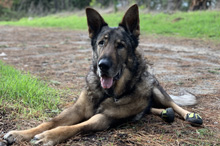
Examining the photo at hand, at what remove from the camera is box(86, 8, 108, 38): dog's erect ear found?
11.7 feet

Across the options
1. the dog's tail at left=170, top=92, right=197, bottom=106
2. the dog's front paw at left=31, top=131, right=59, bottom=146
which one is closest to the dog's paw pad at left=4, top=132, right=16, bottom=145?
the dog's front paw at left=31, top=131, right=59, bottom=146

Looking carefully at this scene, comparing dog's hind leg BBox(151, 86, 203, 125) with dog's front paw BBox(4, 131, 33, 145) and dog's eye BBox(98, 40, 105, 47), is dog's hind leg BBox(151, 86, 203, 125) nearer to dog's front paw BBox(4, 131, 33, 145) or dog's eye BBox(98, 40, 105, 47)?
dog's eye BBox(98, 40, 105, 47)

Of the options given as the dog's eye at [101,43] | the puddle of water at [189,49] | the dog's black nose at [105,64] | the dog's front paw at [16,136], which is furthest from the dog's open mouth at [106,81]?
the puddle of water at [189,49]

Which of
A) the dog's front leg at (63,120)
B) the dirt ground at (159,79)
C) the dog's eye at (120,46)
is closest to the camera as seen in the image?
the dog's front leg at (63,120)

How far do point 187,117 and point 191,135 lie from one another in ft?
1.51

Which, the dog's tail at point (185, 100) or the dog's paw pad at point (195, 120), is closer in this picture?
the dog's paw pad at point (195, 120)

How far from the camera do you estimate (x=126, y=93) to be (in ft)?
11.1

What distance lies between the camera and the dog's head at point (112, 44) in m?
3.06

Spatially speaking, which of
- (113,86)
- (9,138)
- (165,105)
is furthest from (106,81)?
(9,138)

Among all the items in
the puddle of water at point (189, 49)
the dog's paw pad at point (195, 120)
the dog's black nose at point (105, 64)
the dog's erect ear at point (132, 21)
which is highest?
the dog's erect ear at point (132, 21)

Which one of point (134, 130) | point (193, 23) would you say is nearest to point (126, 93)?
point (134, 130)

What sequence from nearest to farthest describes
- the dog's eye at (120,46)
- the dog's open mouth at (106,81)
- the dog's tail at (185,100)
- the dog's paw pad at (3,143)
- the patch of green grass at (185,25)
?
1. the dog's paw pad at (3,143)
2. the dog's open mouth at (106,81)
3. the dog's eye at (120,46)
4. the dog's tail at (185,100)
5. the patch of green grass at (185,25)

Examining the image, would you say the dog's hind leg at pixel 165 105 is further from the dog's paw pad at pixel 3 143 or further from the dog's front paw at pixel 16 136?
the dog's paw pad at pixel 3 143

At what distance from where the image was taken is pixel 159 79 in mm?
5621
